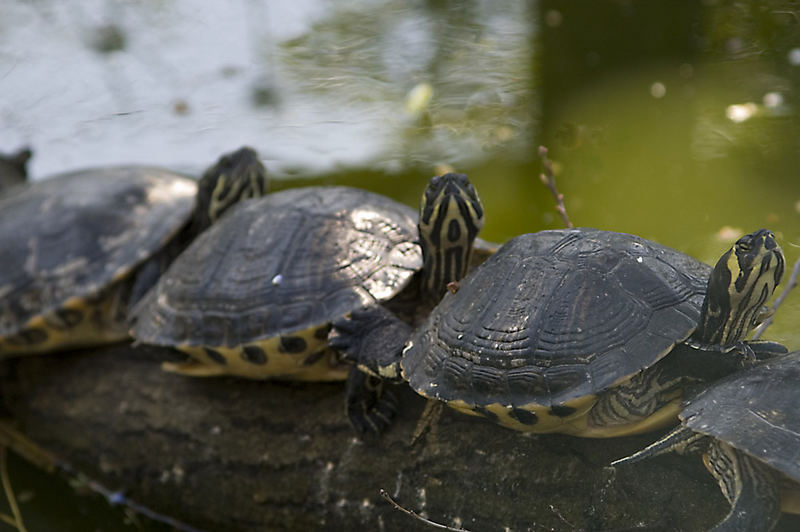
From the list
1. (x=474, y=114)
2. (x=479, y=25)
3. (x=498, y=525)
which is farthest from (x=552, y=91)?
(x=498, y=525)

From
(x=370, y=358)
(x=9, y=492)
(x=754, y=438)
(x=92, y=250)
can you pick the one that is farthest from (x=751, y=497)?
(x=9, y=492)

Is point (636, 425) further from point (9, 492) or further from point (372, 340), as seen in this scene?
point (9, 492)

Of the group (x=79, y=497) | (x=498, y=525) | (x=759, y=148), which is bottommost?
(x=79, y=497)

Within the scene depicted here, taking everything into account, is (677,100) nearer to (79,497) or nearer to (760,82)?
(760,82)

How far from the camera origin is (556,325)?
203 cm

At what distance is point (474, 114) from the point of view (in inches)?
223

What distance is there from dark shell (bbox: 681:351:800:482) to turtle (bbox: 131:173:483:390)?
38.4 inches

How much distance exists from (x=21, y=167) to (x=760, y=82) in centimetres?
481

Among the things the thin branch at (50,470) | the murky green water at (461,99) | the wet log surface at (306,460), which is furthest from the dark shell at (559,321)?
the thin branch at (50,470)

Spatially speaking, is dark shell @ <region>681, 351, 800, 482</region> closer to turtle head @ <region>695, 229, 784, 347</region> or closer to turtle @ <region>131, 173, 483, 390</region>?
turtle head @ <region>695, 229, 784, 347</region>

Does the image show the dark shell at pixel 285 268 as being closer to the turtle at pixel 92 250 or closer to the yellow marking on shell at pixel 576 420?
the turtle at pixel 92 250

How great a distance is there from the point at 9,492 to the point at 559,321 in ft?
9.48

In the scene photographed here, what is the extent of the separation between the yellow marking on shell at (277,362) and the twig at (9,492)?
1.17 meters

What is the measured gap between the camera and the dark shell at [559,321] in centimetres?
194
